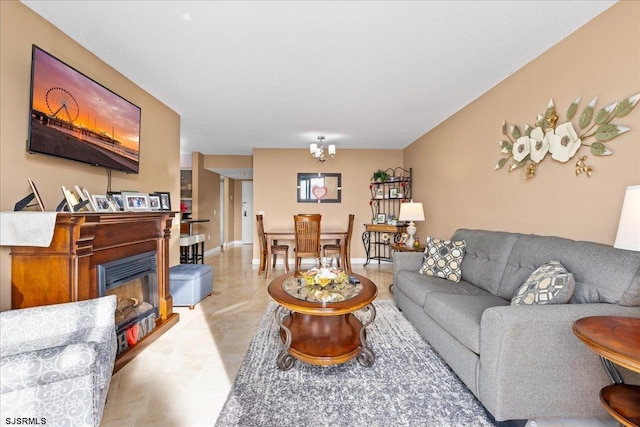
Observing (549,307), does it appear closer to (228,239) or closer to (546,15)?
(546,15)

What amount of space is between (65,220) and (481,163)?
367cm

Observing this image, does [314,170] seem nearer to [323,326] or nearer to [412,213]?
[412,213]

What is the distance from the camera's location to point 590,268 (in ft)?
5.10

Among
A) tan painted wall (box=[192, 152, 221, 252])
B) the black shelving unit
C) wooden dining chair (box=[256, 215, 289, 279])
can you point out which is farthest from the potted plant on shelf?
Answer: tan painted wall (box=[192, 152, 221, 252])

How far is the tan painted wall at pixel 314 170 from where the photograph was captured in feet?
18.1

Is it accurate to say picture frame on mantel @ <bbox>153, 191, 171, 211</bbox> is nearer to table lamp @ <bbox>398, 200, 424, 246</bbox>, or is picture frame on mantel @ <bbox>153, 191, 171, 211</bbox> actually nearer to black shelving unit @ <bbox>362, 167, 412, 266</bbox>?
table lamp @ <bbox>398, 200, 424, 246</bbox>

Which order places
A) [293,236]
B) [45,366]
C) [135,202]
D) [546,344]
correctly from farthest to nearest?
[293,236]
[135,202]
[546,344]
[45,366]

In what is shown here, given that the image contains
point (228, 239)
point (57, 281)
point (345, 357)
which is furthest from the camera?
point (228, 239)

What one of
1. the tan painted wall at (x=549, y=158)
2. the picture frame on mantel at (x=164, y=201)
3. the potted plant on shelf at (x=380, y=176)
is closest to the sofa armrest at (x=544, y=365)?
the tan painted wall at (x=549, y=158)

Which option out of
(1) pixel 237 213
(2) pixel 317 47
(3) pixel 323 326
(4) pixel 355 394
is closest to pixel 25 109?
(2) pixel 317 47

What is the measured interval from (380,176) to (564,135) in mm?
3428

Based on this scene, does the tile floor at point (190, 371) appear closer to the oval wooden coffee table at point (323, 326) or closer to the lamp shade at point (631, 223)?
the oval wooden coffee table at point (323, 326)

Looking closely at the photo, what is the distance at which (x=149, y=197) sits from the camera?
265 cm

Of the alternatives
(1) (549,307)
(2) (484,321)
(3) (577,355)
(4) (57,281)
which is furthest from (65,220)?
(3) (577,355)
